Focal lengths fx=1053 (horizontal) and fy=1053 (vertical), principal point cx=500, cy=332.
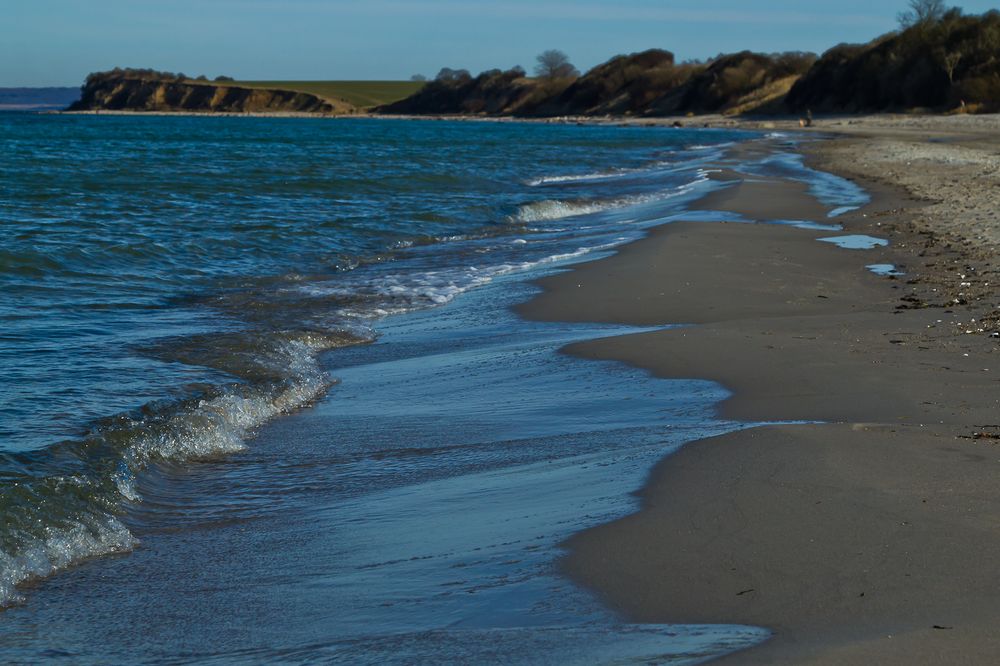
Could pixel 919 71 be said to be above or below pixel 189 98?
below

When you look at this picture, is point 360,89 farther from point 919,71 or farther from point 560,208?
point 560,208

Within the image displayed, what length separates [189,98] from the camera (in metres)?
142

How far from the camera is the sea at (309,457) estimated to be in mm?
3098

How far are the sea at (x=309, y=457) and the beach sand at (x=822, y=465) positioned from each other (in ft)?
0.64

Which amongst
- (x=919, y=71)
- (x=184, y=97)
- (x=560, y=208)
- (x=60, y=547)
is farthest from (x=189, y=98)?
(x=60, y=547)

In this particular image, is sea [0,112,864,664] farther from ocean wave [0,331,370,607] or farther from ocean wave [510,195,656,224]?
ocean wave [510,195,656,224]

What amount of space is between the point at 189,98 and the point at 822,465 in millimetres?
147771

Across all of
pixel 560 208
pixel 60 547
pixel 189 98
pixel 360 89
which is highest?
pixel 360 89

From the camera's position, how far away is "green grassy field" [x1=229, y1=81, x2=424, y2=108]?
475 ft

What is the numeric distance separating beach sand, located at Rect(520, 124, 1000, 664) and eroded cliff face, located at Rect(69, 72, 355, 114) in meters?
130

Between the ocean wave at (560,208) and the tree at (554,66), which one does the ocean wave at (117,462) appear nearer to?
the ocean wave at (560,208)

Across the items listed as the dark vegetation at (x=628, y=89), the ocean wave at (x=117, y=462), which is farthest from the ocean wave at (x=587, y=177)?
the dark vegetation at (x=628, y=89)

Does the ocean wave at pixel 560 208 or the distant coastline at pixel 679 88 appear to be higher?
the distant coastline at pixel 679 88

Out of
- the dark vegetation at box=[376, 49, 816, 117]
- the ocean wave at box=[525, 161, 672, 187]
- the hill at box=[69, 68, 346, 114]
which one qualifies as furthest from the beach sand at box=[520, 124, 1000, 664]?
the hill at box=[69, 68, 346, 114]
